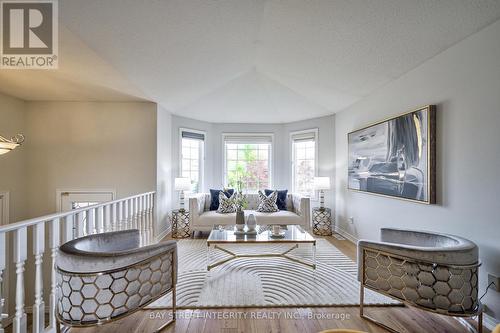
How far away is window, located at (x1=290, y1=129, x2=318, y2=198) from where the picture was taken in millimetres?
5043

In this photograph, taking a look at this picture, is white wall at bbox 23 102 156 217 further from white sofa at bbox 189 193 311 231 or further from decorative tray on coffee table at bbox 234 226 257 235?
decorative tray on coffee table at bbox 234 226 257 235

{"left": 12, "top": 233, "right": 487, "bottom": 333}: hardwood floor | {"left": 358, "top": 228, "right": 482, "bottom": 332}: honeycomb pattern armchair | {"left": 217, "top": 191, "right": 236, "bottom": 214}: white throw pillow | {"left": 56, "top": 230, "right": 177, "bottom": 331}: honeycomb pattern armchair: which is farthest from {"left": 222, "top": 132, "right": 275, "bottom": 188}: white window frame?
{"left": 56, "top": 230, "right": 177, "bottom": 331}: honeycomb pattern armchair

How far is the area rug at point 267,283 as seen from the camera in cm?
222

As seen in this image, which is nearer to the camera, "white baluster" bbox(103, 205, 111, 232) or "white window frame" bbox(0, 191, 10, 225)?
"white baluster" bbox(103, 205, 111, 232)

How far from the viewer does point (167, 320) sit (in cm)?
198

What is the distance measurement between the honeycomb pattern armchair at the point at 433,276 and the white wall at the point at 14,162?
5.16m

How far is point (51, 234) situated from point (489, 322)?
A: 11.9 ft

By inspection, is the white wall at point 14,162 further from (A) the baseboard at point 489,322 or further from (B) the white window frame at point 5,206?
(A) the baseboard at point 489,322

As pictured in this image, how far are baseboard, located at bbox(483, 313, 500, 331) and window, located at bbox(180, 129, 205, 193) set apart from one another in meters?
4.64

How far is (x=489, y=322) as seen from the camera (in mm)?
1854

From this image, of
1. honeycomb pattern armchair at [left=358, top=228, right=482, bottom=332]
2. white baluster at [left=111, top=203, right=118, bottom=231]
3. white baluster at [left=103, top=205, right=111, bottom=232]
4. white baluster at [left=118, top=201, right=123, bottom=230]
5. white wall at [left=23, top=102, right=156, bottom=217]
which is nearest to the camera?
honeycomb pattern armchair at [left=358, top=228, right=482, bottom=332]

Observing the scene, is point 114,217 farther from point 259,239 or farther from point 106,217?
point 259,239

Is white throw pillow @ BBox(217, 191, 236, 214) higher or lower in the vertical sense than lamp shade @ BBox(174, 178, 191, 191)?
lower

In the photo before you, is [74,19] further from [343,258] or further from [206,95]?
[343,258]
